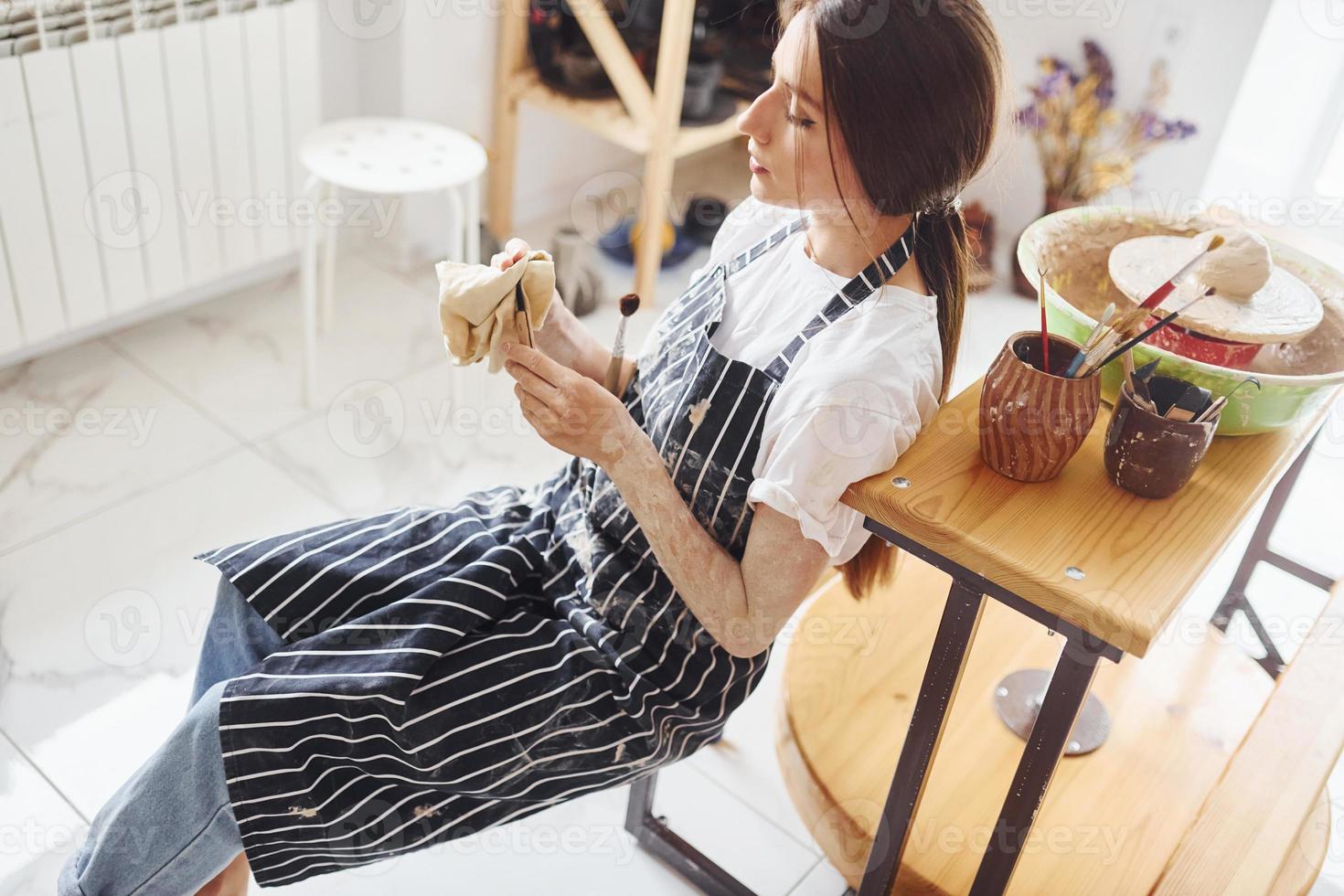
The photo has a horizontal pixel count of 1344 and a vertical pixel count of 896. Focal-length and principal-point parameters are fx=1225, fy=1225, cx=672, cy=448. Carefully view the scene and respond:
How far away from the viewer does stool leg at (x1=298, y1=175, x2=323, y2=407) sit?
2.28 metres

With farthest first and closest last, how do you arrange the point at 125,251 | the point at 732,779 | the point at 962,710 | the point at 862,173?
the point at 125,251, the point at 732,779, the point at 962,710, the point at 862,173

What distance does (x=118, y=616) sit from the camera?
1.97m

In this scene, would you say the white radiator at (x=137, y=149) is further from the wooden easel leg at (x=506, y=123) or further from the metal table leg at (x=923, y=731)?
the metal table leg at (x=923, y=731)

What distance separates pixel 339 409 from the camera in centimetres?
249

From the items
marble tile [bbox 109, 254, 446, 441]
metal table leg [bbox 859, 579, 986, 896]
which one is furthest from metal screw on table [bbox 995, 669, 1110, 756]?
marble tile [bbox 109, 254, 446, 441]

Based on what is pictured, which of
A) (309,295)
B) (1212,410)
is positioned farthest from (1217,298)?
(309,295)

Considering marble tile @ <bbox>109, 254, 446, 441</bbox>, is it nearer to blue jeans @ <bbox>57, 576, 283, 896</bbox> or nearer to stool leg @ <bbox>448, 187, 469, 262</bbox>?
stool leg @ <bbox>448, 187, 469, 262</bbox>

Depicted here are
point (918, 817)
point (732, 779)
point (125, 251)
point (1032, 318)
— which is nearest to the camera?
point (918, 817)

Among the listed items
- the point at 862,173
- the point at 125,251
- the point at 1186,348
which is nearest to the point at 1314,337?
the point at 1186,348

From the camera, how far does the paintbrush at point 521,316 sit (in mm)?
1230

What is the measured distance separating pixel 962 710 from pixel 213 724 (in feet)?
2.95

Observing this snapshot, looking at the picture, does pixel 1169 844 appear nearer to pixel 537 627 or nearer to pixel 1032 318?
pixel 537 627

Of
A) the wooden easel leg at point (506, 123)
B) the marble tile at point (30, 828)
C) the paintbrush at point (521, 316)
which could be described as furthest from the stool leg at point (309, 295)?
the paintbrush at point (521, 316)

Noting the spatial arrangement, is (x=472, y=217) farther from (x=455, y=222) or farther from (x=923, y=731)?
(x=923, y=731)
